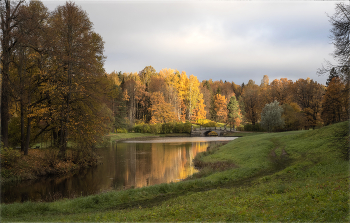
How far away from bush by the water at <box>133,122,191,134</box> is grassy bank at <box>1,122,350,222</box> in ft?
166

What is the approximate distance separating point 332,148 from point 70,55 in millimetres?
25915

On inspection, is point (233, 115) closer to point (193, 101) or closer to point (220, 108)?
point (220, 108)

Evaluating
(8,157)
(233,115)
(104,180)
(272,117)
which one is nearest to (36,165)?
(8,157)

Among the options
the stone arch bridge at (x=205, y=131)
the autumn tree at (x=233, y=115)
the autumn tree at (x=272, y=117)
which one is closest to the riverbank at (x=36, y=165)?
the autumn tree at (x=272, y=117)

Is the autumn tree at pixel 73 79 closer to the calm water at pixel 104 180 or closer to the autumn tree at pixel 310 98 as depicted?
the calm water at pixel 104 180

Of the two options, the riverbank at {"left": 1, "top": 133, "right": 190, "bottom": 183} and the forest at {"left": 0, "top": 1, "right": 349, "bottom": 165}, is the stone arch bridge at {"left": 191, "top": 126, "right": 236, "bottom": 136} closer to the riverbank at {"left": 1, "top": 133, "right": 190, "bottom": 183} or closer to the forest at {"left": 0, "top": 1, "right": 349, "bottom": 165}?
the forest at {"left": 0, "top": 1, "right": 349, "bottom": 165}

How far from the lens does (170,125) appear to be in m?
75.0

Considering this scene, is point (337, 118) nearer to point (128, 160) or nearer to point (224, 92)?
point (128, 160)

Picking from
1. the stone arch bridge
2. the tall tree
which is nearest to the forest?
the tall tree

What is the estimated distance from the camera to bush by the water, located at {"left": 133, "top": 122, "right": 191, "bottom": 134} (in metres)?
71.5

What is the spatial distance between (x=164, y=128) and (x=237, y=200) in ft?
208

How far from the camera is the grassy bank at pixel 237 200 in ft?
28.5

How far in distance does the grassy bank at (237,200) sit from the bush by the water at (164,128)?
5059 centimetres

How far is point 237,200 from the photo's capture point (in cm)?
1102
